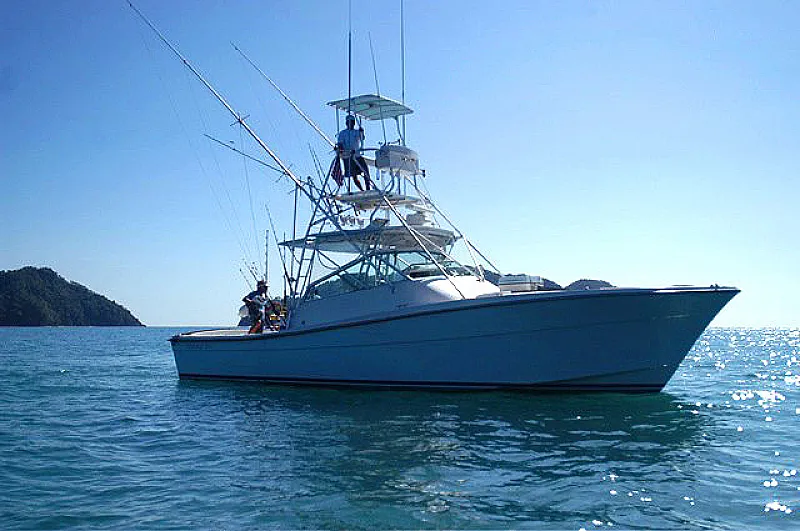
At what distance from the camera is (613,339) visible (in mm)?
10695

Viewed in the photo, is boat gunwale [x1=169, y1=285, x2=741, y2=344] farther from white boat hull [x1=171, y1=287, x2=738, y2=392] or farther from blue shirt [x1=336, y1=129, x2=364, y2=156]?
blue shirt [x1=336, y1=129, x2=364, y2=156]

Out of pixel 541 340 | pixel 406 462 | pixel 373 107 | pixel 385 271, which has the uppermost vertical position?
pixel 373 107

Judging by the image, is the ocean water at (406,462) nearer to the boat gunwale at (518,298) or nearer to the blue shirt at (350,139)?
the boat gunwale at (518,298)

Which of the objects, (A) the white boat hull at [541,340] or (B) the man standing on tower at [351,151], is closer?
(A) the white boat hull at [541,340]

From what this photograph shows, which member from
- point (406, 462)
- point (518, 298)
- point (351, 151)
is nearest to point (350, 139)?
point (351, 151)

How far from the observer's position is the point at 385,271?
12930mm

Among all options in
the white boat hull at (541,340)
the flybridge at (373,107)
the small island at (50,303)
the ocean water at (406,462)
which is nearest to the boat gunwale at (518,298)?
the white boat hull at (541,340)

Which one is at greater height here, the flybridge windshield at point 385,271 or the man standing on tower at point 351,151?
the man standing on tower at point 351,151

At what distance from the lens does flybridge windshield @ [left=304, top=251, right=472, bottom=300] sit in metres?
12.9

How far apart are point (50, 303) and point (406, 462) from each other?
6148 inches

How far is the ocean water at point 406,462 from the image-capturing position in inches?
204

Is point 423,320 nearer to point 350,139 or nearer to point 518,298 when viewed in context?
point 518,298

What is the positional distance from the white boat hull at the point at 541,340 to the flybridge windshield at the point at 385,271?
1.12 metres

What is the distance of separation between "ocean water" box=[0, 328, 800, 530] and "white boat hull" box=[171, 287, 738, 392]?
0.39 m
